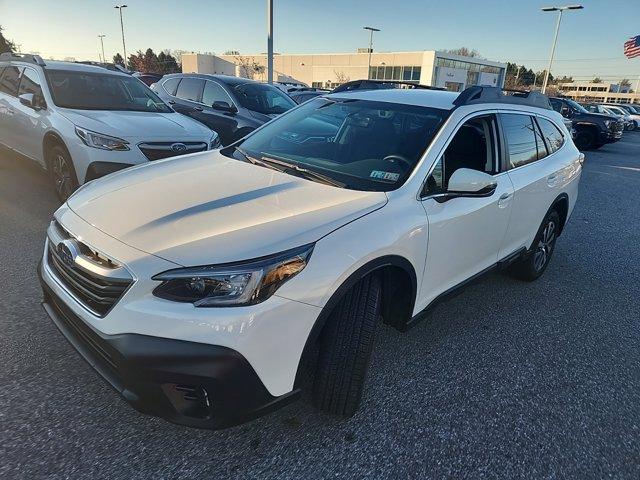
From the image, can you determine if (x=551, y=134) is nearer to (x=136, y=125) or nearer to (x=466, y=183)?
(x=466, y=183)

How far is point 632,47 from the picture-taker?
2912 centimetres

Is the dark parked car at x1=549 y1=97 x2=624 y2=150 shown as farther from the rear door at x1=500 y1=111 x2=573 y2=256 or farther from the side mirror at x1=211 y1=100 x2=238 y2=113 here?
the rear door at x1=500 y1=111 x2=573 y2=256

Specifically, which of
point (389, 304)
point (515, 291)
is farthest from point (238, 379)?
point (515, 291)

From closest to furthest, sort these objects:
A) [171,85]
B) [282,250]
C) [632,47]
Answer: [282,250]
[171,85]
[632,47]

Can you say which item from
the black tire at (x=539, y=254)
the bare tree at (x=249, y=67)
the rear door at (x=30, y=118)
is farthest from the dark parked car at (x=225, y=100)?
the bare tree at (x=249, y=67)

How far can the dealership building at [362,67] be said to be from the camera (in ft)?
198

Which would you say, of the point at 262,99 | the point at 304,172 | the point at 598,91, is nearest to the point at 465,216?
the point at 304,172

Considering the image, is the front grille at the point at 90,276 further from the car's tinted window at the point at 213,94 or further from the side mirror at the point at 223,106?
the car's tinted window at the point at 213,94

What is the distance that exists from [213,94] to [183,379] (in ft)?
25.1

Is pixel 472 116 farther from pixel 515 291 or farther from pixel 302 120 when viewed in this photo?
pixel 515 291

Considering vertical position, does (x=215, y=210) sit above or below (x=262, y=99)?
below

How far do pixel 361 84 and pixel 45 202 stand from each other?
4.07 meters

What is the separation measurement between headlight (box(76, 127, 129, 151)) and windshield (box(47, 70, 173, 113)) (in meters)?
0.82

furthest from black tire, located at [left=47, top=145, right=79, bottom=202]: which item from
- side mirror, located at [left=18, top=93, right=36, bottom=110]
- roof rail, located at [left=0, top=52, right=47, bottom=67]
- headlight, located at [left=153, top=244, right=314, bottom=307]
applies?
headlight, located at [left=153, top=244, right=314, bottom=307]
